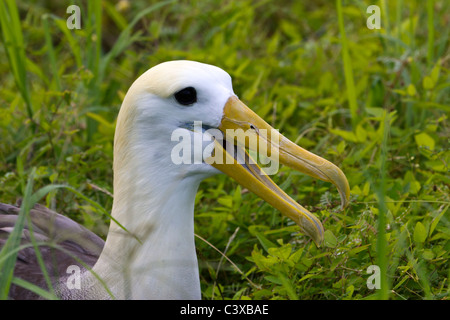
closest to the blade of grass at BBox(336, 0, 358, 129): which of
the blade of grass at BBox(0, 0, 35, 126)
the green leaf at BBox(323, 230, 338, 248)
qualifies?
the green leaf at BBox(323, 230, 338, 248)

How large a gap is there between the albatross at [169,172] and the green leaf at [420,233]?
42 cm

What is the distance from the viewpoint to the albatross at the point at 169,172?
2.38m

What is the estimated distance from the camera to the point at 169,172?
93.8 inches

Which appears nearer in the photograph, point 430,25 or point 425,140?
point 425,140

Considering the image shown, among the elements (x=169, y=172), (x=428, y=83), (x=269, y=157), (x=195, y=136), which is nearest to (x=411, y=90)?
(x=428, y=83)

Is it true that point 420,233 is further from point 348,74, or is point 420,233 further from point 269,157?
point 348,74

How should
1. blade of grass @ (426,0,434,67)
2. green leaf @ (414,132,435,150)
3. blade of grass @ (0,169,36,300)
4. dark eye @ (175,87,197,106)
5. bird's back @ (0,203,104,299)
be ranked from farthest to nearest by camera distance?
1. blade of grass @ (426,0,434,67)
2. green leaf @ (414,132,435,150)
3. bird's back @ (0,203,104,299)
4. dark eye @ (175,87,197,106)
5. blade of grass @ (0,169,36,300)

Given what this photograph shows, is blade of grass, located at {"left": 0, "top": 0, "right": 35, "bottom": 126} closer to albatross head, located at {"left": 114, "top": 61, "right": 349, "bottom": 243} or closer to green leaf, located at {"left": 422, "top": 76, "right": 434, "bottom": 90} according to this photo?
albatross head, located at {"left": 114, "top": 61, "right": 349, "bottom": 243}

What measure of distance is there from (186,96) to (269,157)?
0.37m

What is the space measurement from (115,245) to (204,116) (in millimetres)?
538

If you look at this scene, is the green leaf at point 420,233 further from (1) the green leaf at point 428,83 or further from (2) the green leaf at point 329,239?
(1) the green leaf at point 428,83

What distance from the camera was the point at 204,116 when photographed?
8.02ft

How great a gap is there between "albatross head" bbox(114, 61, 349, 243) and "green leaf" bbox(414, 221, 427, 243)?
0.39 m

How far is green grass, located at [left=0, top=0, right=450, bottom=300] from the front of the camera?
2705mm
